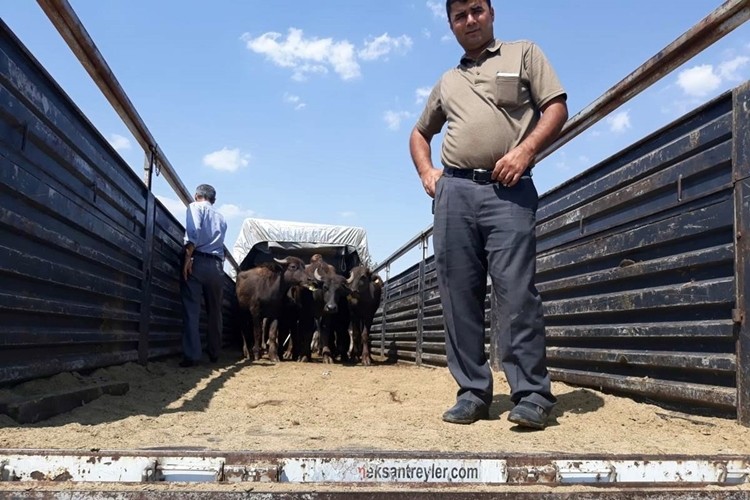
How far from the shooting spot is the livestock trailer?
1.64m

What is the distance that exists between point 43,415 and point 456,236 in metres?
2.04

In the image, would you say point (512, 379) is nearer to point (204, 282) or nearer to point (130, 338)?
point (130, 338)

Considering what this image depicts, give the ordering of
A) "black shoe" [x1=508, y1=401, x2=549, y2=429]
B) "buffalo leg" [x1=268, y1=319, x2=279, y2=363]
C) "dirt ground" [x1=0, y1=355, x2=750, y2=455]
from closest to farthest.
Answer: "dirt ground" [x1=0, y1=355, x2=750, y2=455] < "black shoe" [x1=508, y1=401, x2=549, y2=429] < "buffalo leg" [x1=268, y1=319, x2=279, y2=363]

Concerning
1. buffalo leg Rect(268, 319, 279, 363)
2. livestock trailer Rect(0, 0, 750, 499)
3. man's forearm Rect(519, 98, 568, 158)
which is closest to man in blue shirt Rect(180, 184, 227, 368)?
livestock trailer Rect(0, 0, 750, 499)

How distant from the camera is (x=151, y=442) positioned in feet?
7.73

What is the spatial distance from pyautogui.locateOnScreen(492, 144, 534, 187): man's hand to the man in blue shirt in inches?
166

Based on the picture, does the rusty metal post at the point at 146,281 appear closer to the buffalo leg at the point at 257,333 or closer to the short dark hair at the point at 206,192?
the short dark hair at the point at 206,192

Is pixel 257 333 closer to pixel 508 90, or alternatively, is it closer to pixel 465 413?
pixel 465 413

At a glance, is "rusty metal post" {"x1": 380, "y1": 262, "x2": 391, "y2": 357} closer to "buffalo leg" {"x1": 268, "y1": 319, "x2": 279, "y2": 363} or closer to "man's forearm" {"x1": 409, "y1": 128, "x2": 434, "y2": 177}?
"buffalo leg" {"x1": 268, "y1": 319, "x2": 279, "y2": 363}

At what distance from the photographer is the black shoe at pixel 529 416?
273cm

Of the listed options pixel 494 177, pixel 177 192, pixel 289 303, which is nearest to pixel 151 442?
pixel 494 177

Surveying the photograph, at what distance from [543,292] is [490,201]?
1550 millimetres

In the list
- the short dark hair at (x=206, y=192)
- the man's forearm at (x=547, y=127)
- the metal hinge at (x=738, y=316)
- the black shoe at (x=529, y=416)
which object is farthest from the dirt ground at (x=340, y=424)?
the short dark hair at (x=206, y=192)

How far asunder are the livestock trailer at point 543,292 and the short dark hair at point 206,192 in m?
2.41
